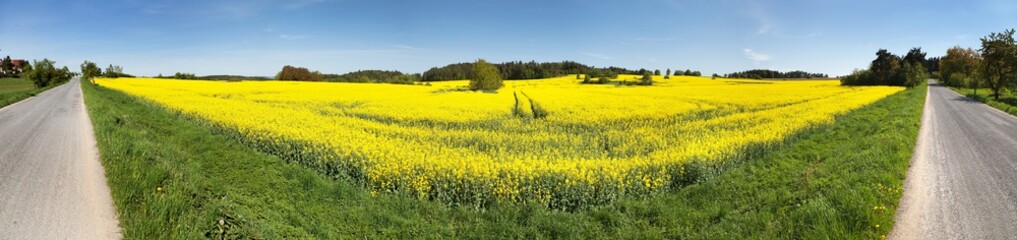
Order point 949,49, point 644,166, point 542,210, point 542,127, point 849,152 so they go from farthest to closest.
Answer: point 949,49, point 542,127, point 849,152, point 644,166, point 542,210

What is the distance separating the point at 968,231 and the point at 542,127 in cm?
1403

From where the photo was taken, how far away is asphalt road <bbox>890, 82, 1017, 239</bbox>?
5.95 m

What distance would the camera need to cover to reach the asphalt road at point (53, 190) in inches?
206

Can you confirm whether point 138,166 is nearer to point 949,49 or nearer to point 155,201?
point 155,201

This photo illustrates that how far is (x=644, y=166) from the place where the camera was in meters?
9.55

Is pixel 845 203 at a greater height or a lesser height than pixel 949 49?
lesser

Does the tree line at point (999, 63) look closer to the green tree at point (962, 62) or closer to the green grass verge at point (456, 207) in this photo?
the green tree at point (962, 62)

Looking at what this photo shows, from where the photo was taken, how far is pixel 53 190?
21.6 ft

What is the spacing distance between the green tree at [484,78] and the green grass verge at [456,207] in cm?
4531

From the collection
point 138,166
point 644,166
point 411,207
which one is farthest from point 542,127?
point 138,166

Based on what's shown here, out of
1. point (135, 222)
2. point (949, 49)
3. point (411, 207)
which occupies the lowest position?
point (411, 207)

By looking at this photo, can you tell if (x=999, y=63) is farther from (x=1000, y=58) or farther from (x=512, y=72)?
(x=512, y=72)

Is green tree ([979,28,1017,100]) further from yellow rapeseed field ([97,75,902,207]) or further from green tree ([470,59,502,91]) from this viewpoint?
green tree ([470,59,502,91])

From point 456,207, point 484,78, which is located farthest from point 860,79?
point 456,207
